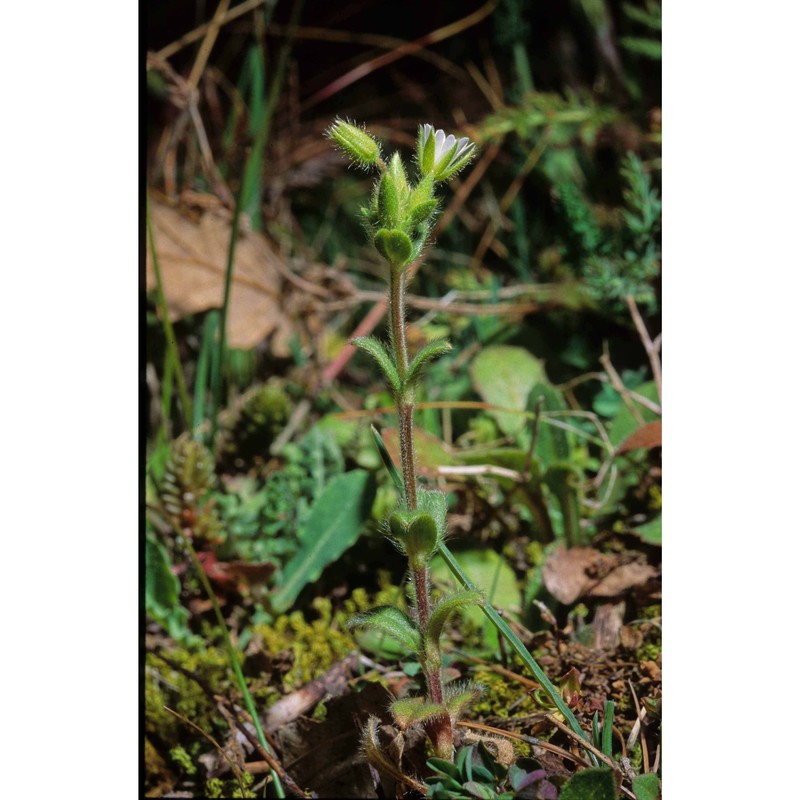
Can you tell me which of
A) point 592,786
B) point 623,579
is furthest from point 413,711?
point 623,579

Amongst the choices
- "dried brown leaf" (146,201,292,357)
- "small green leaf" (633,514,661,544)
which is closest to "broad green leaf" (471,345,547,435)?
"small green leaf" (633,514,661,544)

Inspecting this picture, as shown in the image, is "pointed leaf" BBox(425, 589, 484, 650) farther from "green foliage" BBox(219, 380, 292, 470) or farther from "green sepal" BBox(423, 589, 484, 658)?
"green foliage" BBox(219, 380, 292, 470)

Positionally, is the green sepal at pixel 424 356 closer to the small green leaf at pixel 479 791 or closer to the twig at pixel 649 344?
the small green leaf at pixel 479 791

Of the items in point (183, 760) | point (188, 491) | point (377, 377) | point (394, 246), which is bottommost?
point (183, 760)

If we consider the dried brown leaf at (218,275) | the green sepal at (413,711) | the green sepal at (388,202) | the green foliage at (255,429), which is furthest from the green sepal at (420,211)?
the dried brown leaf at (218,275)

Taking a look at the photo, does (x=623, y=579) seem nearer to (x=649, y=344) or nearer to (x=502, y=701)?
(x=502, y=701)
